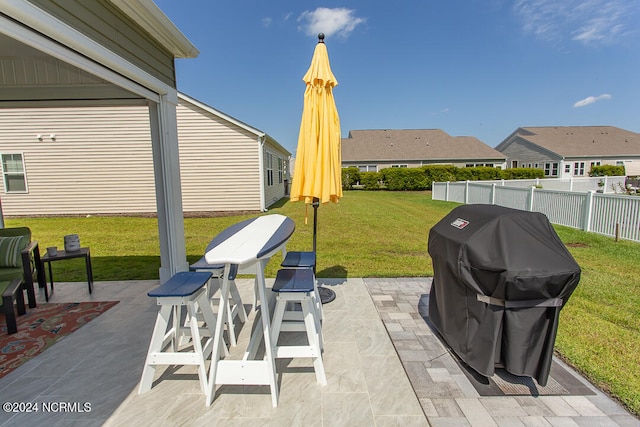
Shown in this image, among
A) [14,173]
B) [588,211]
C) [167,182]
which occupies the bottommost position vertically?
[588,211]

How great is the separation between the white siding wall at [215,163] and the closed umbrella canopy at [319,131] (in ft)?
30.7

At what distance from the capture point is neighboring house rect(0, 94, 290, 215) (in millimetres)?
11461

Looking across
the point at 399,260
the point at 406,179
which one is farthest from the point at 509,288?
the point at 406,179

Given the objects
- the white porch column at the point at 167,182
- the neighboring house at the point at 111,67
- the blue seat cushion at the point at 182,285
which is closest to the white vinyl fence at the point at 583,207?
the blue seat cushion at the point at 182,285

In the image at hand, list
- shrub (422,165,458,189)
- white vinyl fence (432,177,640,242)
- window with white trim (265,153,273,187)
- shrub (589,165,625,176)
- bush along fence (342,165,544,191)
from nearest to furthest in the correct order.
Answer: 1. white vinyl fence (432,177,640,242)
2. window with white trim (265,153,273,187)
3. shrub (422,165,458,189)
4. bush along fence (342,165,544,191)
5. shrub (589,165,625,176)

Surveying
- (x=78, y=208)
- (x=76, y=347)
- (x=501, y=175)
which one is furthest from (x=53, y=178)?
(x=501, y=175)

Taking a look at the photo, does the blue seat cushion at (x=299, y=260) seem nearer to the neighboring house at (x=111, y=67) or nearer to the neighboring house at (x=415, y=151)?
the neighboring house at (x=111, y=67)

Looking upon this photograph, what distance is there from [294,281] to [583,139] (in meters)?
38.6

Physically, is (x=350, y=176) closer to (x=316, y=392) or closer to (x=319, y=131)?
(x=319, y=131)

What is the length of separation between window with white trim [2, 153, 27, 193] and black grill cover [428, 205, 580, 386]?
620 inches

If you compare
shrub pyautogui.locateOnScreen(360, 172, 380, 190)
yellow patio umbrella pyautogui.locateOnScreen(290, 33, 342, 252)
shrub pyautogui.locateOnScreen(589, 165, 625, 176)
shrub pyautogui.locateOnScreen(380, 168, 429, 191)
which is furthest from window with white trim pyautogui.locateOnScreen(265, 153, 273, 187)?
shrub pyautogui.locateOnScreen(589, 165, 625, 176)

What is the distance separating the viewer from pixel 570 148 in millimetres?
28219

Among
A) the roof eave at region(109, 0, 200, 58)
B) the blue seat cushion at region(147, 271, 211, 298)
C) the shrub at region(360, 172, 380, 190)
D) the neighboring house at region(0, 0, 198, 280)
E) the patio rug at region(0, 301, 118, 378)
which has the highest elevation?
the roof eave at region(109, 0, 200, 58)

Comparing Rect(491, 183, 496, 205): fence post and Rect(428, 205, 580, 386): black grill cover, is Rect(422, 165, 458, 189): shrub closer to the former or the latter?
Rect(491, 183, 496, 205): fence post
